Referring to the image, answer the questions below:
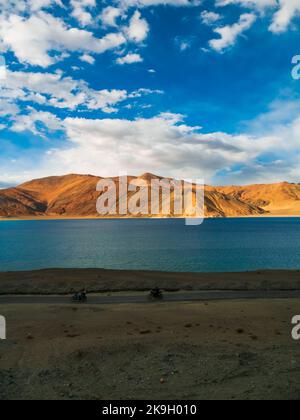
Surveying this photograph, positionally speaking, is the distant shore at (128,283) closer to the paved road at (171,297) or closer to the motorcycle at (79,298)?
the paved road at (171,297)

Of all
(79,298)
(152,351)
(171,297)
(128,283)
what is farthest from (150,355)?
(128,283)

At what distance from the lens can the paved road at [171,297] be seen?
28938 millimetres

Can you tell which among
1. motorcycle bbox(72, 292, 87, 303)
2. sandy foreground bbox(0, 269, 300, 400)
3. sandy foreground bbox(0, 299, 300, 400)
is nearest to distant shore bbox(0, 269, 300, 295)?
motorcycle bbox(72, 292, 87, 303)

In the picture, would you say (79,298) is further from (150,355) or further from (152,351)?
(150,355)

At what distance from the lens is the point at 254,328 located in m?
19.6

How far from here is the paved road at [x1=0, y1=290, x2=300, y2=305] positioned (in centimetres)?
2894

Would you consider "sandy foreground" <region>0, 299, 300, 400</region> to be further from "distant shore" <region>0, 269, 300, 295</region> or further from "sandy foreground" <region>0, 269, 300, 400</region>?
"distant shore" <region>0, 269, 300, 295</region>

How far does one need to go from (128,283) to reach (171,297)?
646 centimetres

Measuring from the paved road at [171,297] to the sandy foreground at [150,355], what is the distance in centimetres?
505

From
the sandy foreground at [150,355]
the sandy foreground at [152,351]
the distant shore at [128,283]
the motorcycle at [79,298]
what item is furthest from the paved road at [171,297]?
the sandy foreground at [150,355]

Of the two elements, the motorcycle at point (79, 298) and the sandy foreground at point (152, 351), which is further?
the motorcycle at point (79, 298)

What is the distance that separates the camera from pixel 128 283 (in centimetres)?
3500
